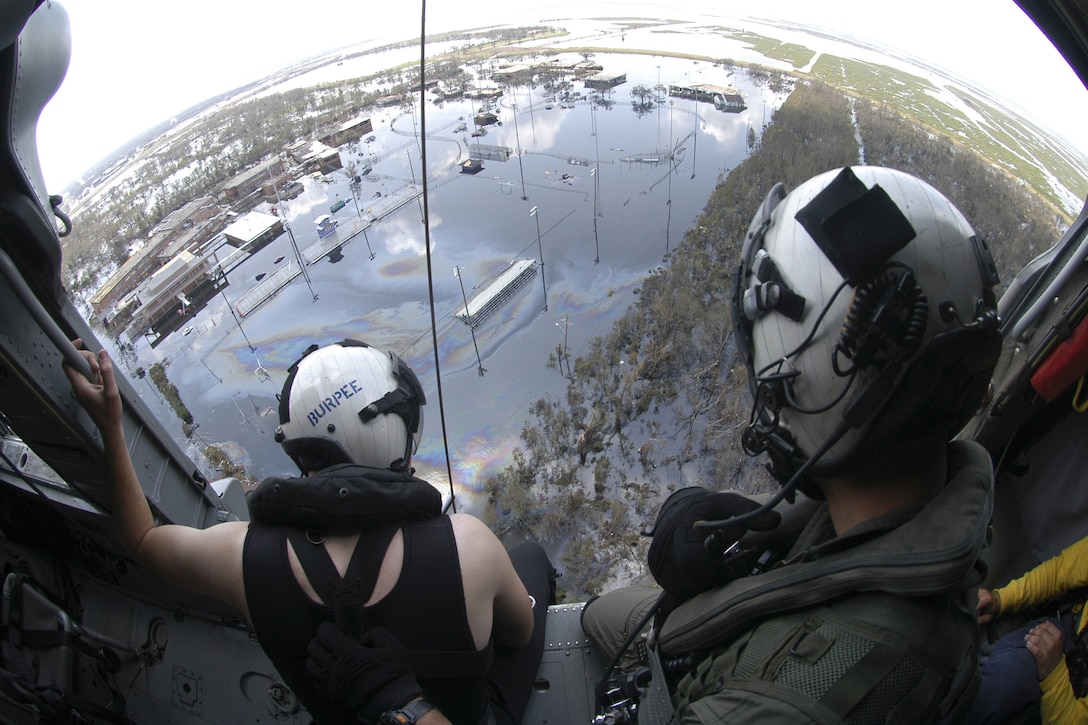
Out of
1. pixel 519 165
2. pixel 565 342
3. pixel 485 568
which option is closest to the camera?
pixel 485 568

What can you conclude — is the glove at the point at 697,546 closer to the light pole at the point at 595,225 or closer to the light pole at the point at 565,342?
the light pole at the point at 565,342

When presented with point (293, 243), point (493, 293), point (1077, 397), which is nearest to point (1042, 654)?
point (1077, 397)

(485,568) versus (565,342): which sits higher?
(485,568)

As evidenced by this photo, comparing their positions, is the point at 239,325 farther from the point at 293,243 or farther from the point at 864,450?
the point at 864,450

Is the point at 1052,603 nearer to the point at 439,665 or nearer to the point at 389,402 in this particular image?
the point at 439,665

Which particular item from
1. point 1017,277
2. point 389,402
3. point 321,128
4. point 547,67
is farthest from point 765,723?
point 547,67

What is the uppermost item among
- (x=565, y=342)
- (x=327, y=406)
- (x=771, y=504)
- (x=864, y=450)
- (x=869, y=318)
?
(x=869, y=318)

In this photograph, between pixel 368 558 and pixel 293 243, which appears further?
pixel 293 243
